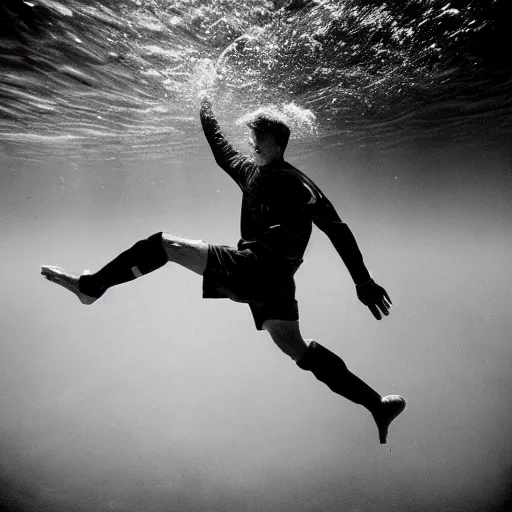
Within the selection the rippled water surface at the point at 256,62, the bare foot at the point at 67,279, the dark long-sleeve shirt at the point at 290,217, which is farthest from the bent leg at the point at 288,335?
the rippled water surface at the point at 256,62

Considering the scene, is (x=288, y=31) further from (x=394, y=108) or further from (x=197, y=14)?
(x=394, y=108)

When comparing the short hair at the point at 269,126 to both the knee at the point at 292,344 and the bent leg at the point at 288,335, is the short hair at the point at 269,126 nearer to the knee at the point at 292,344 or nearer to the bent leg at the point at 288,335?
the bent leg at the point at 288,335

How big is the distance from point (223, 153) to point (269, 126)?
27.4 inches

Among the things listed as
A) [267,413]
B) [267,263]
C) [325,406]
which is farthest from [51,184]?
[267,263]

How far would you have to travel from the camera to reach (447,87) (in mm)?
9359

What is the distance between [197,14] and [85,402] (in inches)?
891

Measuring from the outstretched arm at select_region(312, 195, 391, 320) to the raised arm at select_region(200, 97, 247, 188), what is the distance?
85 centimetres

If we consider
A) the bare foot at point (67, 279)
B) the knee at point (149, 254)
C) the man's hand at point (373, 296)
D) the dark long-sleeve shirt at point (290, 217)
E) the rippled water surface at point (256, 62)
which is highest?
the rippled water surface at point (256, 62)

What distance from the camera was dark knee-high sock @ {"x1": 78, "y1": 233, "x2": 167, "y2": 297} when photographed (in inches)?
94.2

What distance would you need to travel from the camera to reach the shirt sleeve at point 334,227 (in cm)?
239

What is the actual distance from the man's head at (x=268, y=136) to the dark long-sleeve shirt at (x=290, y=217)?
10 cm

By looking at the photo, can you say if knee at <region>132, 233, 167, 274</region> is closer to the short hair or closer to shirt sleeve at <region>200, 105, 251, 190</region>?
shirt sleeve at <region>200, 105, 251, 190</region>

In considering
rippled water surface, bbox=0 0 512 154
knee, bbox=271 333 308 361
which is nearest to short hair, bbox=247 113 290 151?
knee, bbox=271 333 308 361

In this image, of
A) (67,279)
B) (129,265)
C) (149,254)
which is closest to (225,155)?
(149,254)
